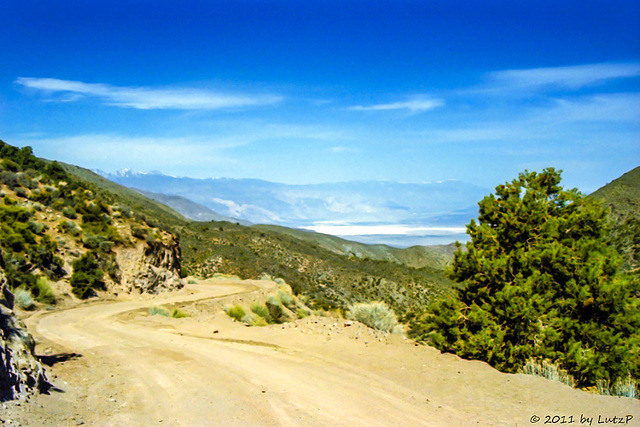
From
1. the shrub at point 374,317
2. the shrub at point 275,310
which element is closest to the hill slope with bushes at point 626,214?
the shrub at point 374,317

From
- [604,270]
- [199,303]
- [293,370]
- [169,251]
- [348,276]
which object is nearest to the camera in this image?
[293,370]

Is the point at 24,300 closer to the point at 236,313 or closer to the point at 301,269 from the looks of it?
the point at 236,313

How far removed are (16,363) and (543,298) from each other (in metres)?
12.0

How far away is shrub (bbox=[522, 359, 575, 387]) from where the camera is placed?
1075cm

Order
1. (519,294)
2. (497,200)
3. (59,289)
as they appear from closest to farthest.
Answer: (519,294), (497,200), (59,289)

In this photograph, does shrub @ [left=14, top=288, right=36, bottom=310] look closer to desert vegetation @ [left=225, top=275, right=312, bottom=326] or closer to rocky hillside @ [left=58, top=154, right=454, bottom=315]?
desert vegetation @ [left=225, top=275, right=312, bottom=326]

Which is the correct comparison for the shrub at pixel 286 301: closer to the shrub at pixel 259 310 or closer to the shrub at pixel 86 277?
the shrub at pixel 259 310

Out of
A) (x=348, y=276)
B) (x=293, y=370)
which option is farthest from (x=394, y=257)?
(x=293, y=370)

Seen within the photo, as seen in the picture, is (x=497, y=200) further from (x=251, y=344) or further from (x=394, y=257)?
(x=394, y=257)

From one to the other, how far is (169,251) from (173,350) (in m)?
21.2

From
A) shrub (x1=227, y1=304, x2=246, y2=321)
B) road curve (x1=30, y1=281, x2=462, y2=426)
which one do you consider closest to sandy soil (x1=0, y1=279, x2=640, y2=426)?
road curve (x1=30, y1=281, x2=462, y2=426)

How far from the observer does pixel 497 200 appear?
1552cm

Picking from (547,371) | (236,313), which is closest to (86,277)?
(236,313)

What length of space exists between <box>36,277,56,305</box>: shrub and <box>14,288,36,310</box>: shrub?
1.16 metres
